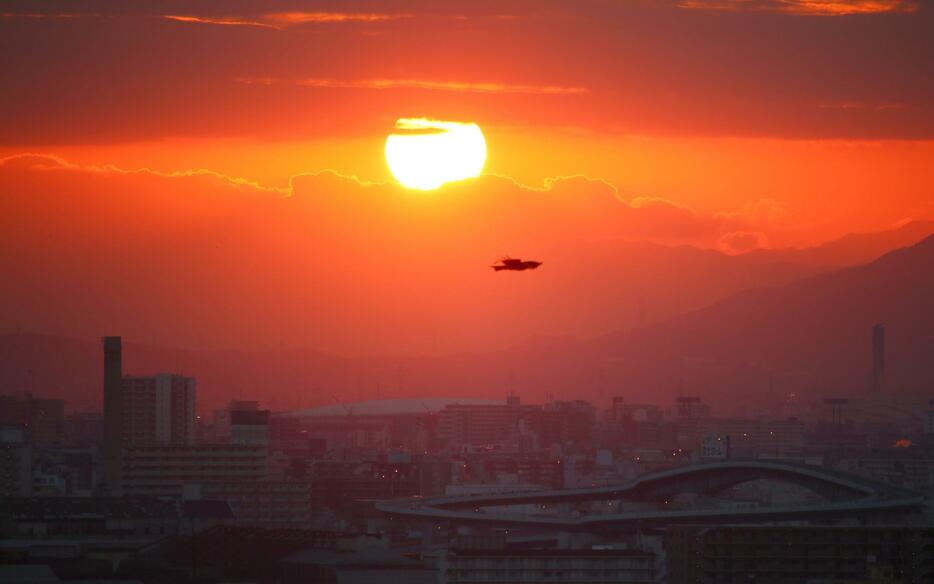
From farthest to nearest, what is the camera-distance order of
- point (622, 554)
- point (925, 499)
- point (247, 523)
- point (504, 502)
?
point (504, 502), point (925, 499), point (247, 523), point (622, 554)

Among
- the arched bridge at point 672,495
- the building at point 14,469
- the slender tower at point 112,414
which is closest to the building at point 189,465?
the slender tower at point 112,414

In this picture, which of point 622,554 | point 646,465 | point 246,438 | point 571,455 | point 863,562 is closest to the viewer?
point 863,562

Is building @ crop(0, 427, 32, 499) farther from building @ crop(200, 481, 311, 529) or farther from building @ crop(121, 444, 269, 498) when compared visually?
building @ crop(200, 481, 311, 529)

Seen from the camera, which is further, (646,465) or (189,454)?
(646,465)

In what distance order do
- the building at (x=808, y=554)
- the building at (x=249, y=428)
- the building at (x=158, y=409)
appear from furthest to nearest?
the building at (x=158, y=409) < the building at (x=249, y=428) < the building at (x=808, y=554)

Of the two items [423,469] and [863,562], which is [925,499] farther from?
[863,562]

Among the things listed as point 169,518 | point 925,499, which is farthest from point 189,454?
point 925,499

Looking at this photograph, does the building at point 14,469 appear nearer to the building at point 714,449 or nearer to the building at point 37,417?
the building at point 37,417

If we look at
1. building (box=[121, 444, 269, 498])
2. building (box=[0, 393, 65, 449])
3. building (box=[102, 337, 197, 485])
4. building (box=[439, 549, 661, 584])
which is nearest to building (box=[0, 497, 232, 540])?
building (box=[121, 444, 269, 498])
